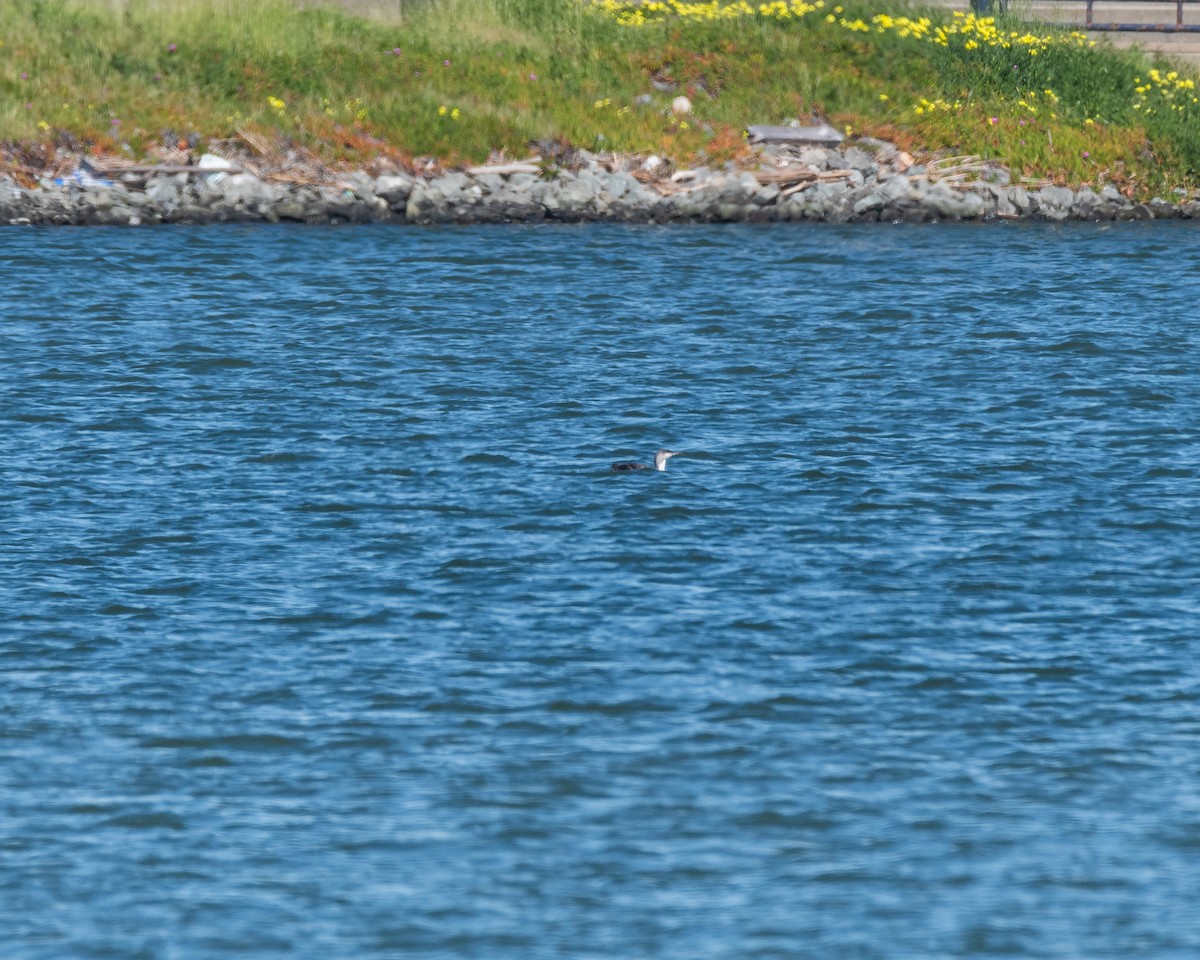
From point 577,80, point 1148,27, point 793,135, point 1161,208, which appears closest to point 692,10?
point 577,80

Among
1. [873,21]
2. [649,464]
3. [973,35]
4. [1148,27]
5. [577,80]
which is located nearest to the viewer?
[649,464]

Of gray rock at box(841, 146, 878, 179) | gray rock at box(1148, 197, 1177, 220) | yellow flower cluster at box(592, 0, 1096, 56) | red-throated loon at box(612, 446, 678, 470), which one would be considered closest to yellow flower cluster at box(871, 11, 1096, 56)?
yellow flower cluster at box(592, 0, 1096, 56)

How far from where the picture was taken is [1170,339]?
26.5m

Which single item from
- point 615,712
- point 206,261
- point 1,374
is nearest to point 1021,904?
point 615,712

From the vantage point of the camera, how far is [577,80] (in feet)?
124

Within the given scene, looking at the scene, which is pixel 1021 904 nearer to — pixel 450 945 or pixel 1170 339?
pixel 450 945

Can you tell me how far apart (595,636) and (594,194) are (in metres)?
21.5

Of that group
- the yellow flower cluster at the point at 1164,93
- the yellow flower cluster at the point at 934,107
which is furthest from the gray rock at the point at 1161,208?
the yellow flower cluster at the point at 934,107

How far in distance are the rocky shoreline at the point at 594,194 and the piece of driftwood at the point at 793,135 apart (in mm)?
144

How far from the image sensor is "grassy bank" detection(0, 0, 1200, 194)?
3569 centimetres

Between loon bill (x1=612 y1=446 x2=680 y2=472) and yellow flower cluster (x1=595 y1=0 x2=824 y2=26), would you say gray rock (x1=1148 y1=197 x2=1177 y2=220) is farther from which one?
loon bill (x1=612 y1=446 x2=680 y2=472)

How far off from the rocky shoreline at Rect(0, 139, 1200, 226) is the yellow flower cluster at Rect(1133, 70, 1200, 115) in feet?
7.54

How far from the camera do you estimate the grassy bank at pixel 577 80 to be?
35688 millimetres

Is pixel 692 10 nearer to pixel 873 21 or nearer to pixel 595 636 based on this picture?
pixel 873 21
